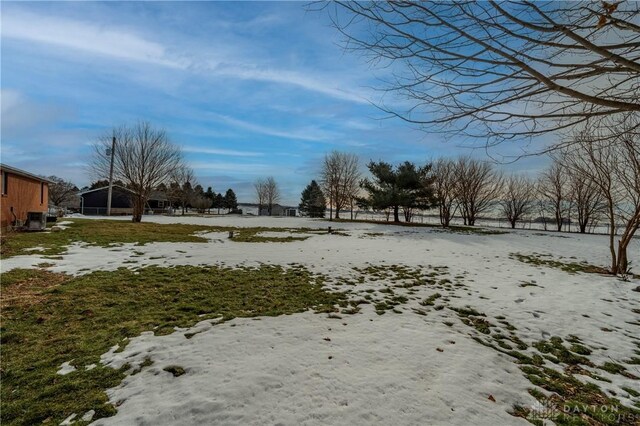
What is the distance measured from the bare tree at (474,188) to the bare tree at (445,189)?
54 centimetres

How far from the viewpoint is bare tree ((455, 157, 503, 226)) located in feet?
101

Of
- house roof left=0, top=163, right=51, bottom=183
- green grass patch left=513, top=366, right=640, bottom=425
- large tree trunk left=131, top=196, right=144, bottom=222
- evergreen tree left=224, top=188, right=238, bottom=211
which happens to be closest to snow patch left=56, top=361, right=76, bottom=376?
green grass patch left=513, top=366, right=640, bottom=425

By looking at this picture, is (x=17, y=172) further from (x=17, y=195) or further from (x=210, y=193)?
(x=210, y=193)

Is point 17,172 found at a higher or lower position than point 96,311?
higher

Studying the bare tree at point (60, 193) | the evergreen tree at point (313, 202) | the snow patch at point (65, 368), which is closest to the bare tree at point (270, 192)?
the evergreen tree at point (313, 202)

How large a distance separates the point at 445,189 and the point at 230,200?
50922mm

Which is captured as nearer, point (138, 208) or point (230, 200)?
point (138, 208)

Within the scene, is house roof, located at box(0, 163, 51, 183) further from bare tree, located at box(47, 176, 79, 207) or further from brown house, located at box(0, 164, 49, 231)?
bare tree, located at box(47, 176, 79, 207)

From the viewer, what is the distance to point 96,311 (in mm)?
4902

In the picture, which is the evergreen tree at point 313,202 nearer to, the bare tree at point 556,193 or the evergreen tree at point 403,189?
the evergreen tree at point 403,189

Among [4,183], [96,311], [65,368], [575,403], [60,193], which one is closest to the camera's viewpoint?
[575,403]

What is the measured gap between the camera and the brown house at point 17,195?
13781 millimetres

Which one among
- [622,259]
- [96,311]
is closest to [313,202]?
[622,259]

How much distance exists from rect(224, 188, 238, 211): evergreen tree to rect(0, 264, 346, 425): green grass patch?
62027mm
